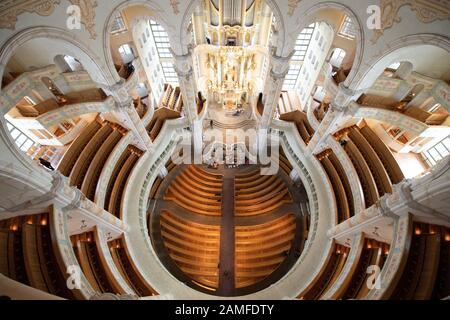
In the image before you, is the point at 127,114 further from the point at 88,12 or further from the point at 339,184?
the point at 339,184

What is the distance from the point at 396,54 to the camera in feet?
34.6

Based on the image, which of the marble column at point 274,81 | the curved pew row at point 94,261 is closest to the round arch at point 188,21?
the marble column at point 274,81

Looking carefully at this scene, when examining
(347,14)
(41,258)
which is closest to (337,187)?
(347,14)

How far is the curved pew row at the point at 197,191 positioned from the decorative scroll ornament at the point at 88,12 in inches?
574

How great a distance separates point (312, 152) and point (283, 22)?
8.90 m

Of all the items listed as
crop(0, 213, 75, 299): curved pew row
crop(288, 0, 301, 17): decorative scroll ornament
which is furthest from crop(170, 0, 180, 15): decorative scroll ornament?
crop(0, 213, 75, 299): curved pew row

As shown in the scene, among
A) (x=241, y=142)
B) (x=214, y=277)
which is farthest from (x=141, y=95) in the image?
(x=214, y=277)

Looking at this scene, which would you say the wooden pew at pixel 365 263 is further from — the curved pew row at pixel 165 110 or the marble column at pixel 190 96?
→ the curved pew row at pixel 165 110

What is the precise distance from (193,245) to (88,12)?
17.8m

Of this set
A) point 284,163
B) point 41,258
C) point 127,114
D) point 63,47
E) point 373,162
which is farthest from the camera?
point 284,163

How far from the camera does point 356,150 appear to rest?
50.2 ft

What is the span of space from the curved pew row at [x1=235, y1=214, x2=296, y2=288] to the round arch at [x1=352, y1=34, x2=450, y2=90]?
1269 cm

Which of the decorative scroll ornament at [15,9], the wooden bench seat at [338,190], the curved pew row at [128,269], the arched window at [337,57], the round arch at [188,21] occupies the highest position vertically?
the arched window at [337,57]

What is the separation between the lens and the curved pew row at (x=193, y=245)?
67.6ft
